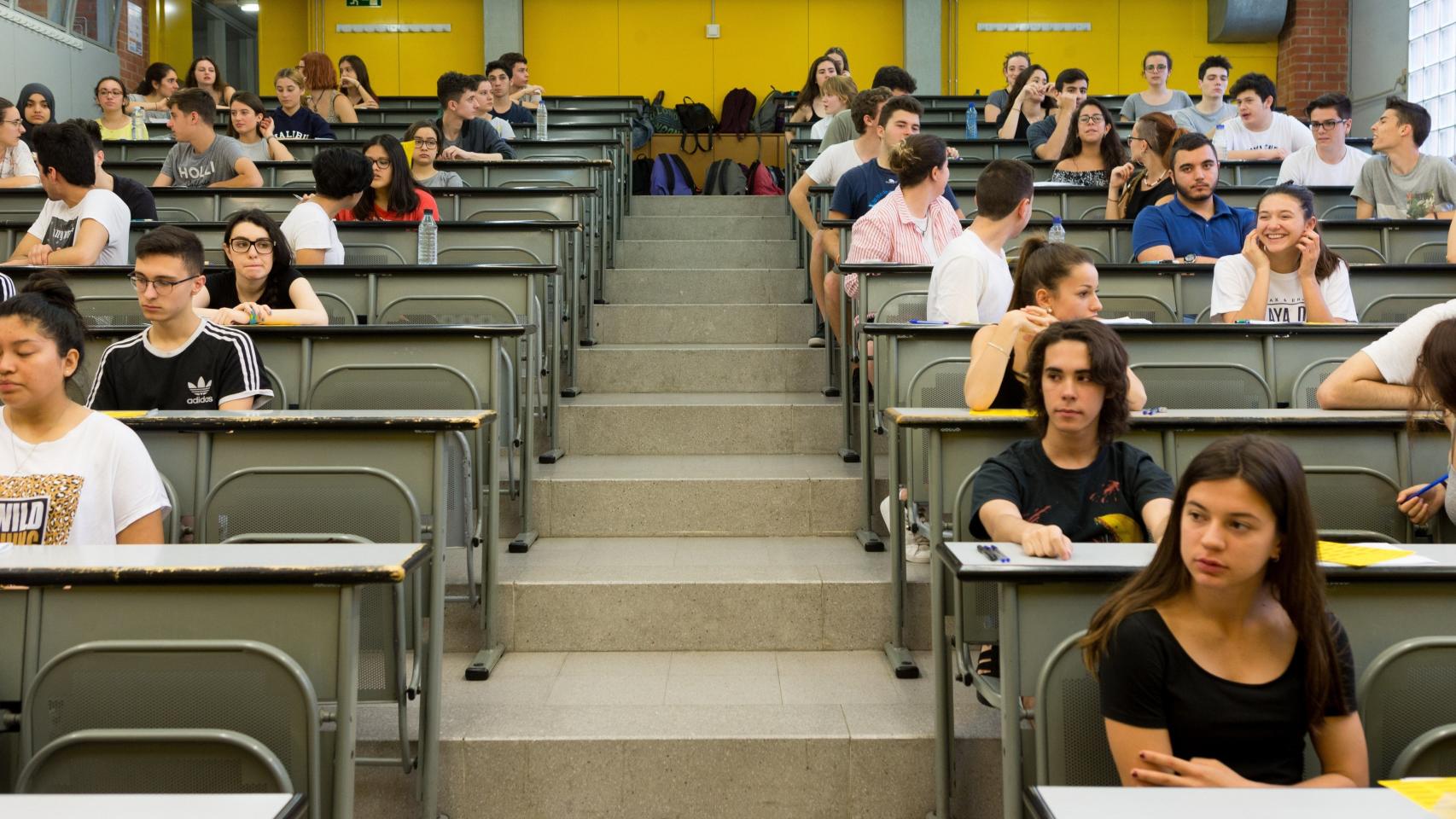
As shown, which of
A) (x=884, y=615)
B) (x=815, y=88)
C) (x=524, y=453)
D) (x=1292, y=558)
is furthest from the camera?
(x=815, y=88)

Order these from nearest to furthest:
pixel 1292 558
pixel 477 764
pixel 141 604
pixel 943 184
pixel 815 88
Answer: pixel 1292 558, pixel 141 604, pixel 477 764, pixel 943 184, pixel 815 88

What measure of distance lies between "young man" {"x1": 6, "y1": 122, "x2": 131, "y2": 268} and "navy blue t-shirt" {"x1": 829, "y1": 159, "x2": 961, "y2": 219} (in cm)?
283

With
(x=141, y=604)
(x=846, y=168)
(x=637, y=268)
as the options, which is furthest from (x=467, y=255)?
(x=141, y=604)

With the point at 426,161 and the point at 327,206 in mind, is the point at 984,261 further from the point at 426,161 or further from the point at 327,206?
the point at 426,161

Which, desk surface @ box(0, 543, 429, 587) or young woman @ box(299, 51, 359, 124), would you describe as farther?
young woman @ box(299, 51, 359, 124)

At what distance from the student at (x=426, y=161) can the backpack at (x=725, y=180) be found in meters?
4.65

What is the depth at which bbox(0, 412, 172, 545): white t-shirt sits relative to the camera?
7.96ft

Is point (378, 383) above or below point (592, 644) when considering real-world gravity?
above

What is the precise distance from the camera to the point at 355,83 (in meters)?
9.66

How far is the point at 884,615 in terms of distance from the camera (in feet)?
10.9

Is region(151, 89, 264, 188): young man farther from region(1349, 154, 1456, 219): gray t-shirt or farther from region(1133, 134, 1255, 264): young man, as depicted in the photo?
region(1349, 154, 1456, 219): gray t-shirt

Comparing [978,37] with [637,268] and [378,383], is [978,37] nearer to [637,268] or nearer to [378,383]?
[637,268]

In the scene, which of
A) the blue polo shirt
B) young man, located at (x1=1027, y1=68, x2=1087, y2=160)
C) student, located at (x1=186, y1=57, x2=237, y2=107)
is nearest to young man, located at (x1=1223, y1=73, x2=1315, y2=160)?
young man, located at (x1=1027, y1=68, x2=1087, y2=160)

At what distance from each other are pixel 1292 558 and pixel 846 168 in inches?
168
